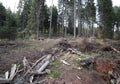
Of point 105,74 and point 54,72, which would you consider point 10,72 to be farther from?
point 105,74

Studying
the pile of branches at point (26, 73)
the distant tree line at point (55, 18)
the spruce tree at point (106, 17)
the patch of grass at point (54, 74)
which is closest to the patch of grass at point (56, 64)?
the pile of branches at point (26, 73)

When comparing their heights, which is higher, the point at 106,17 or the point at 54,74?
the point at 106,17

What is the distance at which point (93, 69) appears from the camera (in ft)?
33.2

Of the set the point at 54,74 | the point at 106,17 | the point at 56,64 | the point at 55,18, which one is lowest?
the point at 54,74

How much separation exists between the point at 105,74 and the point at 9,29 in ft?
62.2

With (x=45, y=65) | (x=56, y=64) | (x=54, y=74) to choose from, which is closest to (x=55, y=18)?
(x=56, y=64)

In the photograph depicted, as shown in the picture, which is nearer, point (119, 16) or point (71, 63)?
point (71, 63)

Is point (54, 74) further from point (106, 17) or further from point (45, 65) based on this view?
point (106, 17)

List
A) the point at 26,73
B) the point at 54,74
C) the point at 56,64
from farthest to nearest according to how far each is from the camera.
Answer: the point at 56,64, the point at 54,74, the point at 26,73

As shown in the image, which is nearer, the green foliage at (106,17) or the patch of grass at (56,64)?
the patch of grass at (56,64)

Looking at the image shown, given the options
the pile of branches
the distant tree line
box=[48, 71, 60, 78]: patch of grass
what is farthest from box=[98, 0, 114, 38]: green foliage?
box=[48, 71, 60, 78]: patch of grass

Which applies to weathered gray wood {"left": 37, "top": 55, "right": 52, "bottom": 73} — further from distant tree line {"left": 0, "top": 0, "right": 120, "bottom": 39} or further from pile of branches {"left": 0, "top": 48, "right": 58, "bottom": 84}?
distant tree line {"left": 0, "top": 0, "right": 120, "bottom": 39}

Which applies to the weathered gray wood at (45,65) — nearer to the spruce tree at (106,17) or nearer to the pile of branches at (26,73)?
the pile of branches at (26,73)

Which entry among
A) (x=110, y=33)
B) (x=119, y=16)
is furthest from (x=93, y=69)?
(x=119, y=16)
